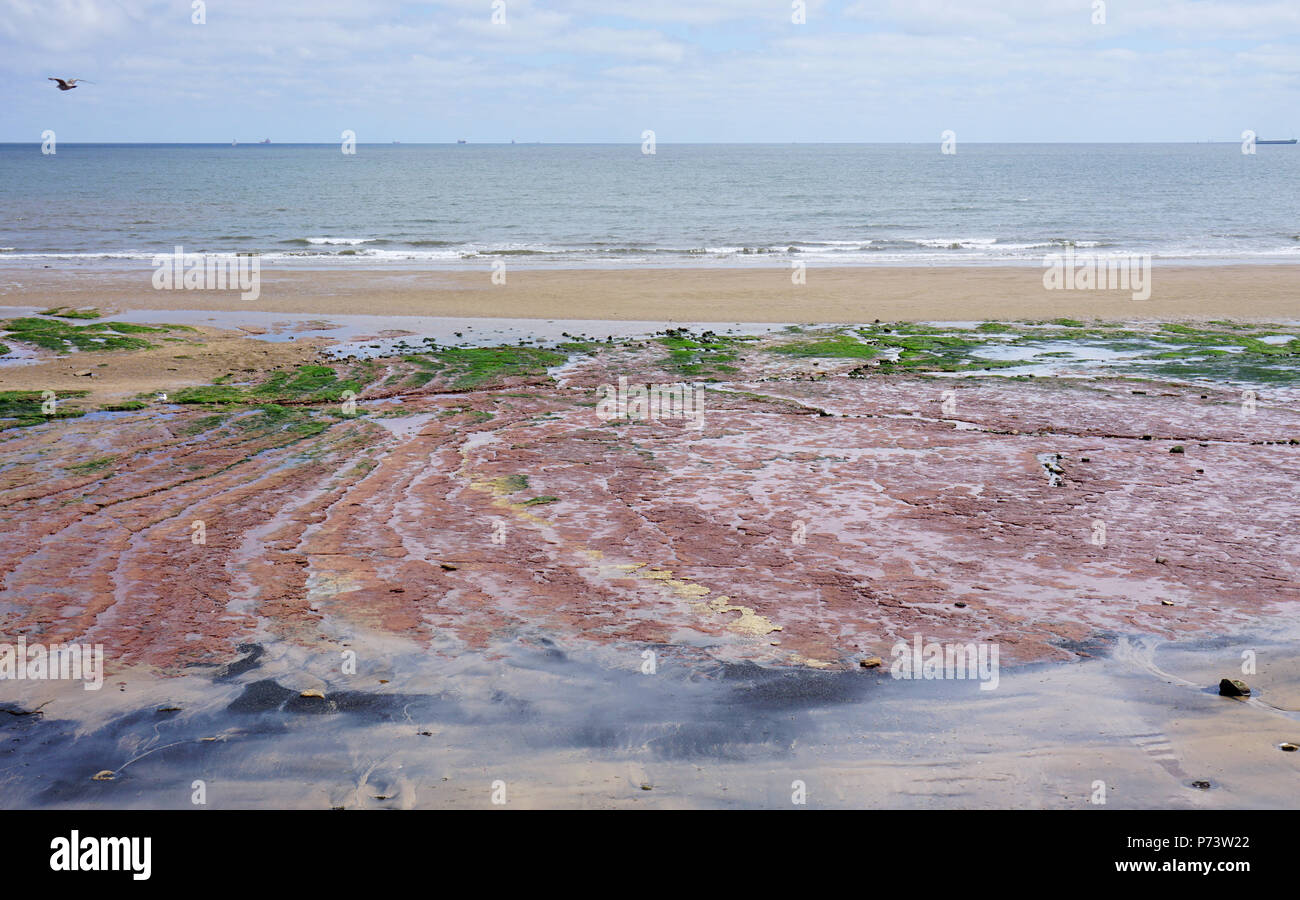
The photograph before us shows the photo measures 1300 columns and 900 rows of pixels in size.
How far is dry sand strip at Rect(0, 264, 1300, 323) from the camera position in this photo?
82.7ft

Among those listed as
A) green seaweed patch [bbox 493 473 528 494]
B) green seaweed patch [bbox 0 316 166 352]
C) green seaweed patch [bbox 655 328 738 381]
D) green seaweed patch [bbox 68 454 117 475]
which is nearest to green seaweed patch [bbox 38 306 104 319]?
green seaweed patch [bbox 0 316 166 352]

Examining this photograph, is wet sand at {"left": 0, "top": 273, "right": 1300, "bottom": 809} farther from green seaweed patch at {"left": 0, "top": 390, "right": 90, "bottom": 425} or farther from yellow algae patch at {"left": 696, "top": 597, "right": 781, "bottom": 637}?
green seaweed patch at {"left": 0, "top": 390, "right": 90, "bottom": 425}

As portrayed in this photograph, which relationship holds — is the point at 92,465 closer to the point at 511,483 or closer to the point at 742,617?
the point at 511,483

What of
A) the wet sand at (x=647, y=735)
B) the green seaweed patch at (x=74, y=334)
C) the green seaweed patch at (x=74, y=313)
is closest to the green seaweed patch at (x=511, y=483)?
the wet sand at (x=647, y=735)

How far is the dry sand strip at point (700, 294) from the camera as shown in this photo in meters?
25.2

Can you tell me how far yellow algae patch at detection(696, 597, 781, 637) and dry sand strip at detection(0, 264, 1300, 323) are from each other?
662 inches

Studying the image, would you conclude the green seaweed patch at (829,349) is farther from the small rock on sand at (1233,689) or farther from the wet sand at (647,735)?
the small rock on sand at (1233,689)

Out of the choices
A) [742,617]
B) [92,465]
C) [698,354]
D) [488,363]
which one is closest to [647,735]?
[742,617]

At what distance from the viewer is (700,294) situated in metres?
28.2

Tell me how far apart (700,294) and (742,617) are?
2112 centimetres

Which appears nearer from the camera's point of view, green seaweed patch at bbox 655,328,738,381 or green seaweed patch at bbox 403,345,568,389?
green seaweed patch at bbox 403,345,568,389

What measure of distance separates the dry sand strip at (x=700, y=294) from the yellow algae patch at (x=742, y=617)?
1680 centimetres

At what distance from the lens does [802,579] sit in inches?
342
